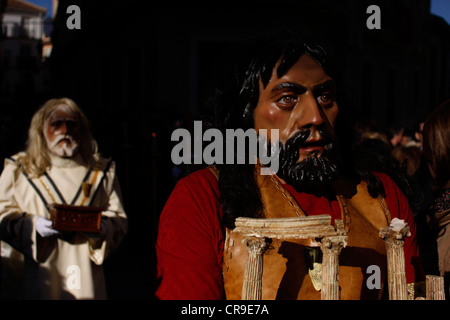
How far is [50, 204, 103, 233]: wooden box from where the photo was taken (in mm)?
2906

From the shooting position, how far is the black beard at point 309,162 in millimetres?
1362

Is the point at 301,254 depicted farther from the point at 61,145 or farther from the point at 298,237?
the point at 61,145

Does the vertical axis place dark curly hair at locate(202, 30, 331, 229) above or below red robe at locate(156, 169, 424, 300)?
above

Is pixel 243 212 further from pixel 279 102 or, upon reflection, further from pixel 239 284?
pixel 279 102

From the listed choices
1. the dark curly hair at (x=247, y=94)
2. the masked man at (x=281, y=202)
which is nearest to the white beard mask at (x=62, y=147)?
the dark curly hair at (x=247, y=94)

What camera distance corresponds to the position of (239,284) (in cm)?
128

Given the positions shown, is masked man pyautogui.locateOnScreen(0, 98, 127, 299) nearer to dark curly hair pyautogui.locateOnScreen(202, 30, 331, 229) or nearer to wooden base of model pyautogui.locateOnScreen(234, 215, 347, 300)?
dark curly hair pyautogui.locateOnScreen(202, 30, 331, 229)

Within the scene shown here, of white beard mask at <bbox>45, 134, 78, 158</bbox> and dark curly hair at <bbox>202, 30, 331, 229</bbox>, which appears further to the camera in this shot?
white beard mask at <bbox>45, 134, 78, 158</bbox>

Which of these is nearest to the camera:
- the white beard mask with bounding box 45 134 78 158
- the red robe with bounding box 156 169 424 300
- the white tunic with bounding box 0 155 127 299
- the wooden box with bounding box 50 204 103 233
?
the red robe with bounding box 156 169 424 300

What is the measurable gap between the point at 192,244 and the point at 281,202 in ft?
0.96

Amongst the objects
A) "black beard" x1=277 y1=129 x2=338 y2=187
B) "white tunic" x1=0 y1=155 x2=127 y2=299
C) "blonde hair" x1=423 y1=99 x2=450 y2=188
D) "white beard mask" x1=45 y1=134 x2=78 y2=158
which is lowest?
"white tunic" x1=0 y1=155 x2=127 y2=299

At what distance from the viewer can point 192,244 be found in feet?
4.29

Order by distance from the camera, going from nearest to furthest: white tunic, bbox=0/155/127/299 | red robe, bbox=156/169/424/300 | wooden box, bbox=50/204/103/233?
red robe, bbox=156/169/424/300
wooden box, bbox=50/204/103/233
white tunic, bbox=0/155/127/299

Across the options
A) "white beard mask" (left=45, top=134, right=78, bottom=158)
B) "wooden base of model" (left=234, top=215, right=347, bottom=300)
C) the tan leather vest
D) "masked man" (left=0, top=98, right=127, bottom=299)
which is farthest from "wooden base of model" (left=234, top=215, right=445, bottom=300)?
"white beard mask" (left=45, top=134, right=78, bottom=158)
